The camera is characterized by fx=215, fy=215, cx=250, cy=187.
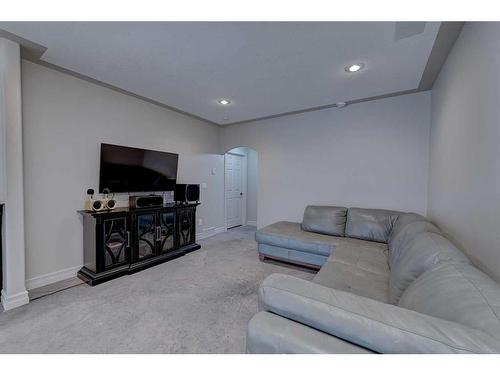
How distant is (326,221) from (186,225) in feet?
7.37

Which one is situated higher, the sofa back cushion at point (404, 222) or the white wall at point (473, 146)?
the white wall at point (473, 146)

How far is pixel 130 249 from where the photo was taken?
9.23ft

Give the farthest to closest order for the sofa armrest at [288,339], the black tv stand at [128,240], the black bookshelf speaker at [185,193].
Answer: the black bookshelf speaker at [185,193], the black tv stand at [128,240], the sofa armrest at [288,339]

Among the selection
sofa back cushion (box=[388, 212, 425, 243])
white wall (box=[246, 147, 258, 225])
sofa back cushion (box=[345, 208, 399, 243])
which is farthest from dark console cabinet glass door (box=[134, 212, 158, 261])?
white wall (box=[246, 147, 258, 225])

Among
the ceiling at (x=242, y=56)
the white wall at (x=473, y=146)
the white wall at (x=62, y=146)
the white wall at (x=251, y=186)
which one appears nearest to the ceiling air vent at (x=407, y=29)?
the ceiling at (x=242, y=56)

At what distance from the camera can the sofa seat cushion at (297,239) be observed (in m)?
2.70

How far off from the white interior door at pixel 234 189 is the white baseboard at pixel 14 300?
12.3ft

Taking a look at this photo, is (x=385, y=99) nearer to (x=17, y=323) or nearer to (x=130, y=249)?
(x=130, y=249)

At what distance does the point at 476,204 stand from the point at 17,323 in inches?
142

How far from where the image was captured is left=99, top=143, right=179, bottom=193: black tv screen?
9.34 ft

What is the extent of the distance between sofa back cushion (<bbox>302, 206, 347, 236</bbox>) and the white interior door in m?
2.65

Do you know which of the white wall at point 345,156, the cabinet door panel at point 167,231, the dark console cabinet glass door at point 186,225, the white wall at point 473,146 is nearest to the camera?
the white wall at point 473,146

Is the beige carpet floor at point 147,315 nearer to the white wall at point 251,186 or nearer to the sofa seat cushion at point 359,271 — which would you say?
the sofa seat cushion at point 359,271

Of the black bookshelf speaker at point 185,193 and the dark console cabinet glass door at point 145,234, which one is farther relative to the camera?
the black bookshelf speaker at point 185,193
